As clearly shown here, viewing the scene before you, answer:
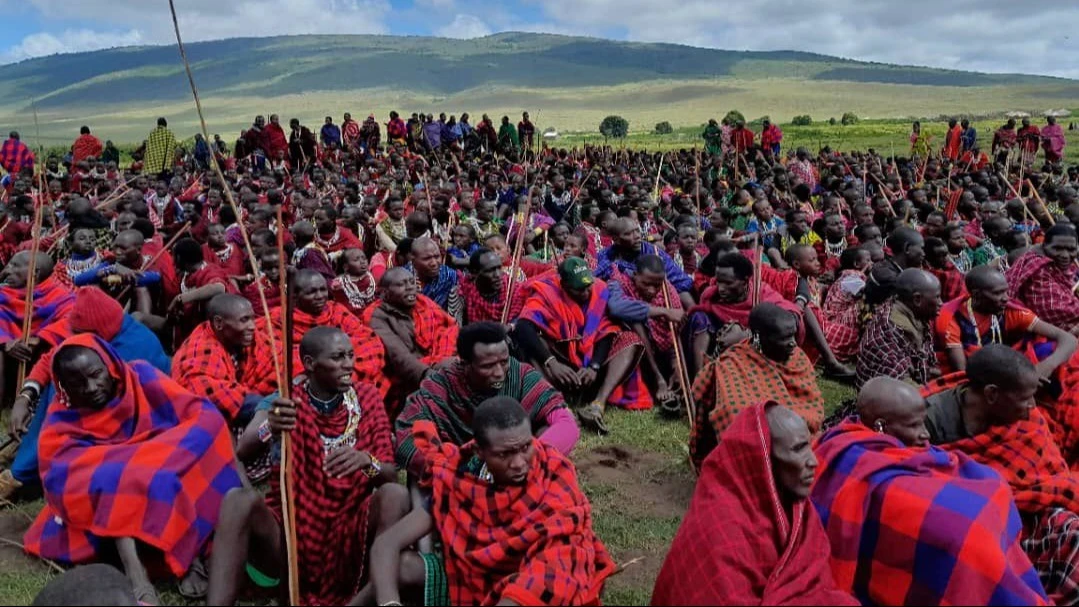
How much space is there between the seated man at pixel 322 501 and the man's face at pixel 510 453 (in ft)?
2.06

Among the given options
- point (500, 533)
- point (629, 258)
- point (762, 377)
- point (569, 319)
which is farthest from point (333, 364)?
point (629, 258)

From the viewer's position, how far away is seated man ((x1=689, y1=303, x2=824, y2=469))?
472 centimetres

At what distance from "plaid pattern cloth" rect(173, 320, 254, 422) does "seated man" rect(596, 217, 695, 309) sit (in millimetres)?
3375

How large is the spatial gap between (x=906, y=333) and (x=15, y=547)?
529 cm

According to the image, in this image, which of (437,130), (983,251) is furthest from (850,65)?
(983,251)

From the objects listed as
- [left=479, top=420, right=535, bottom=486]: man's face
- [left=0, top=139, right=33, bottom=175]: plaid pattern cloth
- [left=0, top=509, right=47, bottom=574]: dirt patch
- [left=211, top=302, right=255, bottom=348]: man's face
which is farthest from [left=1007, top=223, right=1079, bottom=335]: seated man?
[left=0, top=139, right=33, bottom=175]: plaid pattern cloth

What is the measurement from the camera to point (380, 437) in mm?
4168

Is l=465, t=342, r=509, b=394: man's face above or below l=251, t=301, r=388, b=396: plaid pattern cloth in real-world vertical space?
above

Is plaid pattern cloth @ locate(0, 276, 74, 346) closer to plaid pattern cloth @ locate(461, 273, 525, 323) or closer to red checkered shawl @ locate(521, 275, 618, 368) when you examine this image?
plaid pattern cloth @ locate(461, 273, 525, 323)

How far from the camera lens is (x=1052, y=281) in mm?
6047

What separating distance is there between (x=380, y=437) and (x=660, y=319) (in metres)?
3.22

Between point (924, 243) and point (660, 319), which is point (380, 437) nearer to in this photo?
point (660, 319)

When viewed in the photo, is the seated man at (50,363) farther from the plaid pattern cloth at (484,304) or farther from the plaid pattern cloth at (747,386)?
the plaid pattern cloth at (747,386)

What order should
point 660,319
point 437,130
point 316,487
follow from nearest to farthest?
point 316,487, point 660,319, point 437,130
